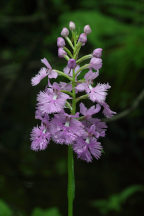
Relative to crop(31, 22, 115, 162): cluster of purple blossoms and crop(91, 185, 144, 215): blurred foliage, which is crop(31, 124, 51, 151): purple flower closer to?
crop(31, 22, 115, 162): cluster of purple blossoms

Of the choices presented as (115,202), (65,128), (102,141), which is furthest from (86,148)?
(102,141)

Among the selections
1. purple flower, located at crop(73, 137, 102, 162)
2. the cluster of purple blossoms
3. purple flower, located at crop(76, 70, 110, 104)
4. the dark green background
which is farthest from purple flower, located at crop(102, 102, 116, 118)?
the dark green background

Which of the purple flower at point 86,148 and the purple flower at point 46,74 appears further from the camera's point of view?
the purple flower at point 46,74

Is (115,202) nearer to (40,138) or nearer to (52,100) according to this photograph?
(40,138)

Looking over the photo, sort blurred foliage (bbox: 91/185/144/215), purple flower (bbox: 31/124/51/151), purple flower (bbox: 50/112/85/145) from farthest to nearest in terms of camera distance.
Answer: blurred foliage (bbox: 91/185/144/215), purple flower (bbox: 31/124/51/151), purple flower (bbox: 50/112/85/145)

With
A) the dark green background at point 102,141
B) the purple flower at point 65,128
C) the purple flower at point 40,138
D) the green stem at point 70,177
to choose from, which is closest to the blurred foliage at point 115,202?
the dark green background at point 102,141

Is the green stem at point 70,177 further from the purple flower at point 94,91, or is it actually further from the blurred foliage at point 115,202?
the blurred foliage at point 115,202
